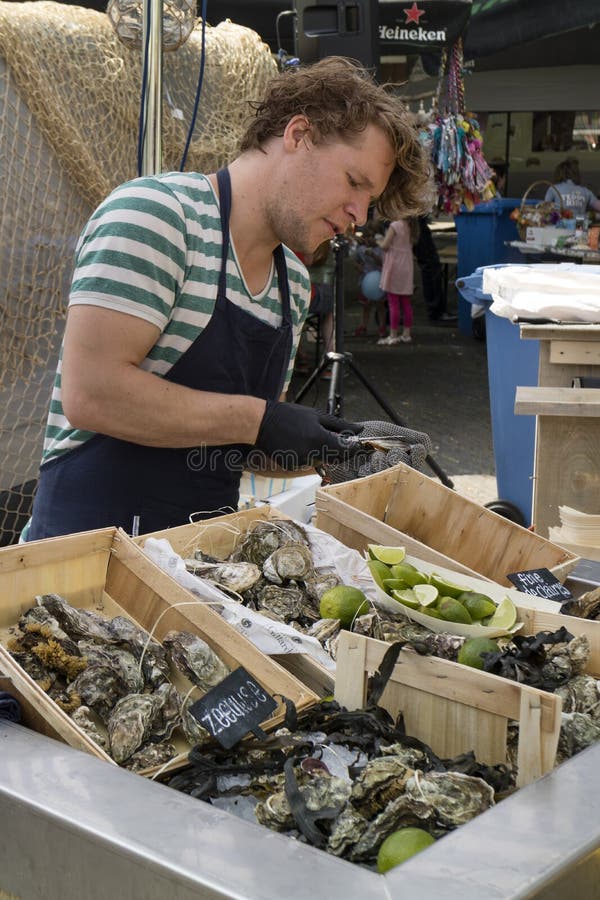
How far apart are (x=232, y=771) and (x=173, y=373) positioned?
98 centimetres

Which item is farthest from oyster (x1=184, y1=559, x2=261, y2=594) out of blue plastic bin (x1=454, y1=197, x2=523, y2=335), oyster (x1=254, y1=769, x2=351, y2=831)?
blue plastic bin (x1=454, y1=197, x2=523, y2=335)

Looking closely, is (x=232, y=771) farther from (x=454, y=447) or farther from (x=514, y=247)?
(x=514, y=247)

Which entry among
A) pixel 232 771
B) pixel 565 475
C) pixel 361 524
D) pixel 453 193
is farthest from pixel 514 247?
pixel 232 771

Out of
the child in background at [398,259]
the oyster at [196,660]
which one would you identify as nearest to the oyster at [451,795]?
the oyster at [196,660]

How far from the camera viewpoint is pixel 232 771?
4.18 ft

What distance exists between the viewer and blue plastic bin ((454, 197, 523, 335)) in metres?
10.4

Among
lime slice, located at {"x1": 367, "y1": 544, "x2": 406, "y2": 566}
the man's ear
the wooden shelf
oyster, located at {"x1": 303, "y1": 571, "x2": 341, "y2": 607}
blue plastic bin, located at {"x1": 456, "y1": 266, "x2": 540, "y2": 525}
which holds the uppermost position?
the man's ear

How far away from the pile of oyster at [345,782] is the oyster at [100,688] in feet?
0.60

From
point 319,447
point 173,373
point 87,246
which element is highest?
point 87,246

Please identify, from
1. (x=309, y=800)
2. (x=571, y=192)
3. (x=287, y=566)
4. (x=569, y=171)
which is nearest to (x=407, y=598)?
(x=287, y=566)

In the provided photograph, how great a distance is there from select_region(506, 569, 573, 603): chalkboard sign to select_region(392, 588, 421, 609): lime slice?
0.90 ft

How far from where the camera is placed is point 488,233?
10492 mm

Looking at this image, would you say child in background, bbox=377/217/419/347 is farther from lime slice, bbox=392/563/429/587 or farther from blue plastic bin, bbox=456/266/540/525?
lime slice, bbox=392/563/429/587

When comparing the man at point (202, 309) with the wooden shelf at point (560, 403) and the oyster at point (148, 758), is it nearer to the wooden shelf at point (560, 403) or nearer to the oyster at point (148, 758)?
the oyster at point (148, 758)
